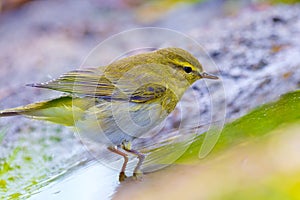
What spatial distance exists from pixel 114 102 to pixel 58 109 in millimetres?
315

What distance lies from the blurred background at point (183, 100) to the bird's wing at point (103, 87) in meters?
0.40

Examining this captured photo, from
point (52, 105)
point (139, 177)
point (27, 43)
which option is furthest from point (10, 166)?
point (27, 43)

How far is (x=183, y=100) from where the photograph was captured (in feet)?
14.0

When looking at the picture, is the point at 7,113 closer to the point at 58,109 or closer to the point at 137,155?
the point at 58,109

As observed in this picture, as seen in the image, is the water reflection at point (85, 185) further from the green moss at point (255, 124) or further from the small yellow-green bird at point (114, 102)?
the green moss at point (255, 124)

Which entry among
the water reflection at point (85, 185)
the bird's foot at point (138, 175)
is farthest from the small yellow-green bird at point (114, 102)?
the bird's foot at point (138, 175)

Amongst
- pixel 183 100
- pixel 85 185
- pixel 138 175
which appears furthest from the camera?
pixel 183 100

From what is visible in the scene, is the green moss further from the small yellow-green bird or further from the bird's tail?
the bird's tail

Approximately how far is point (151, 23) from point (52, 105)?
415 centimetres

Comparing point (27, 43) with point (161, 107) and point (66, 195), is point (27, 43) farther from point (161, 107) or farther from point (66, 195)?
point (66, 195)

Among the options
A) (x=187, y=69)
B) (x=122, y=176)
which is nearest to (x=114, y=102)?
(x=187, y=69)

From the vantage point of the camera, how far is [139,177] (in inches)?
113

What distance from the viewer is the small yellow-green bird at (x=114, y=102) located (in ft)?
11.7

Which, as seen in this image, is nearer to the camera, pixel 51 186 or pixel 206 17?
pixel 51 186
